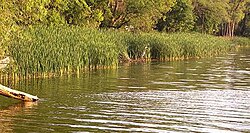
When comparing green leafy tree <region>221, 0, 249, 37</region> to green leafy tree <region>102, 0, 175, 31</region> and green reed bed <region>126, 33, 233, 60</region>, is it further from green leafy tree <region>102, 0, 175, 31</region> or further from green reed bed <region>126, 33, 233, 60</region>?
green reed bed <region>126, 33, 233, 60</region>

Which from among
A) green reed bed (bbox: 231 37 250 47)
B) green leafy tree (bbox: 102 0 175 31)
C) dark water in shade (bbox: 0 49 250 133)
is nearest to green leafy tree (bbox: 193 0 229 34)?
green reed bed (bbox: 231 37 250 47)

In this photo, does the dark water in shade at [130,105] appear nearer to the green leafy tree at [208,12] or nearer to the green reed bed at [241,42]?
the green leafy tree at [208,12]

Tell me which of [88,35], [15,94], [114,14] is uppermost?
[114,14]

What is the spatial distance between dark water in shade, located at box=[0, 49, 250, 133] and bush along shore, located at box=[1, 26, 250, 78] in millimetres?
850

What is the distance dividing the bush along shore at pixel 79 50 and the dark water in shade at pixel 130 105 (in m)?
0.85

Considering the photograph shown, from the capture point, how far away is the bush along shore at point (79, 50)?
22984mm

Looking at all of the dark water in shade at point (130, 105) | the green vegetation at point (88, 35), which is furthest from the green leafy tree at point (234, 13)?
the dark water in shade at point (130, 105)

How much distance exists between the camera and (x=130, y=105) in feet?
54.8

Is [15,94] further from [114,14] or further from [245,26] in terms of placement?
[245,26]

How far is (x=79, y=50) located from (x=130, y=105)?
10.8 m

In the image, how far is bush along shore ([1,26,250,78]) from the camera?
75.4 feet

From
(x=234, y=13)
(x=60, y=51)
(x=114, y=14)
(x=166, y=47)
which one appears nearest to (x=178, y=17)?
(x=114, y=14)

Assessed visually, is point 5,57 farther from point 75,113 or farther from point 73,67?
point 75,113

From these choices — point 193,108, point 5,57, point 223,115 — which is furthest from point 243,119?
point 5,57
